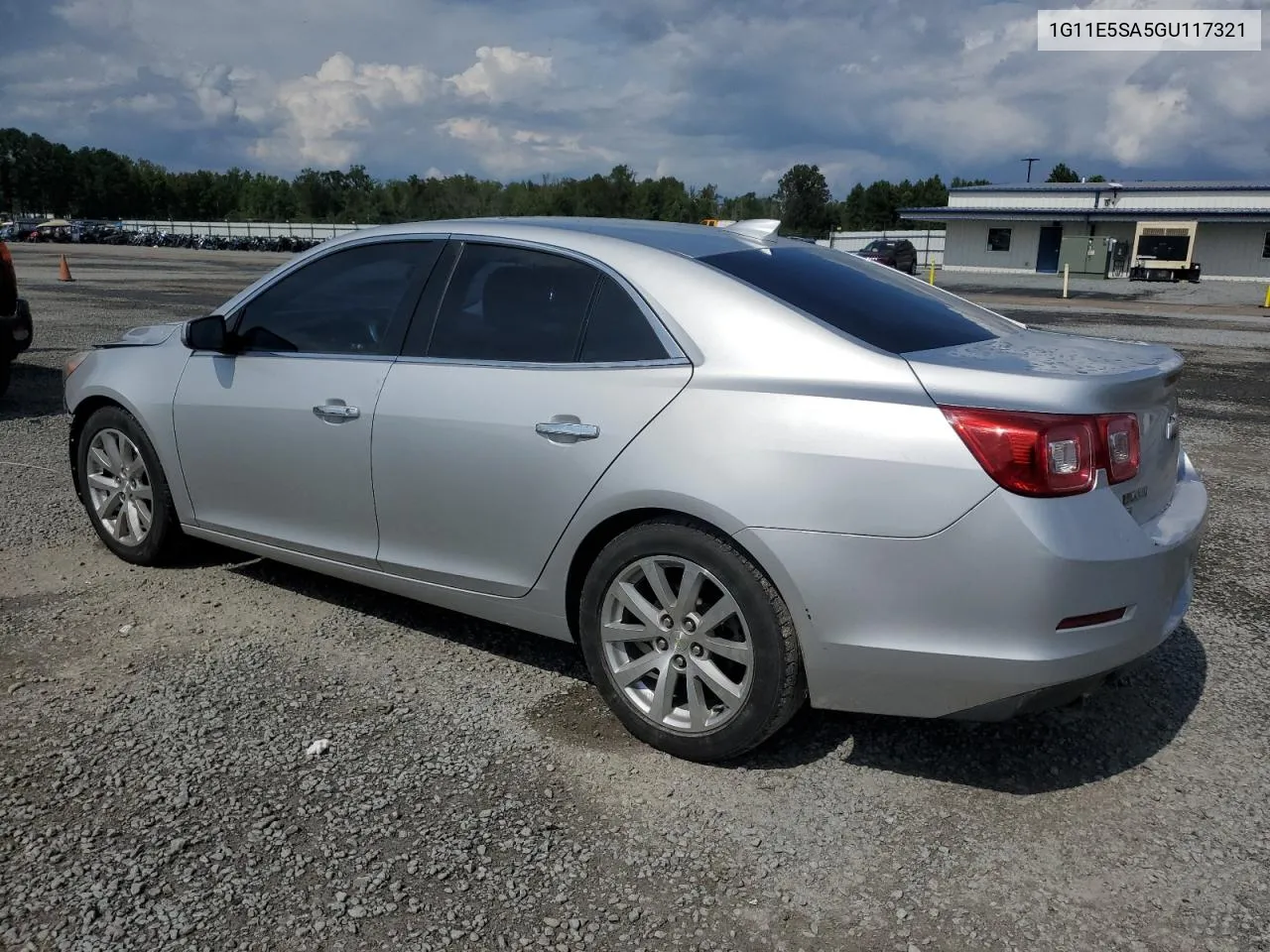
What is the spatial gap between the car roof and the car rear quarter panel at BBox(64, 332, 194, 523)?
3.51 ft

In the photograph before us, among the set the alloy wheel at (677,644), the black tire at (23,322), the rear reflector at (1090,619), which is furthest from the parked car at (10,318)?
the rear reflector at (1090,619)

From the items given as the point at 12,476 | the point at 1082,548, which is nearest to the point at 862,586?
the point at 1082,548

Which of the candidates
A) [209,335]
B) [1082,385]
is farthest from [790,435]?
[209,335]

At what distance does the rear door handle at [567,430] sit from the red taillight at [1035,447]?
1097mm

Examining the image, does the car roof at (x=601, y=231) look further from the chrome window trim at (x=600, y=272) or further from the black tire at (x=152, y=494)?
the black tire at (x=152, y=494)

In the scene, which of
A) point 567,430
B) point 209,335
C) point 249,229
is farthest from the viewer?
point 249,229

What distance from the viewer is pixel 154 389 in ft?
15.3

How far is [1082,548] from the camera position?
9.04 feet

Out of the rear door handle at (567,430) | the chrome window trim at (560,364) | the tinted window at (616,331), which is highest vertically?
the tinted window at (616,331)

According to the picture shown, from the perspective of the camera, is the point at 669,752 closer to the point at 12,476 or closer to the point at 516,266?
the point at 516,266

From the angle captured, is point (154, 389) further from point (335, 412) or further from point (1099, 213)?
point (1099, 213)

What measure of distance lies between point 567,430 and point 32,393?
27.2ft

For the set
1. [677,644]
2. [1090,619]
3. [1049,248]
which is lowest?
[1049,248]

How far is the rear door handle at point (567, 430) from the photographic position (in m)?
3.32
